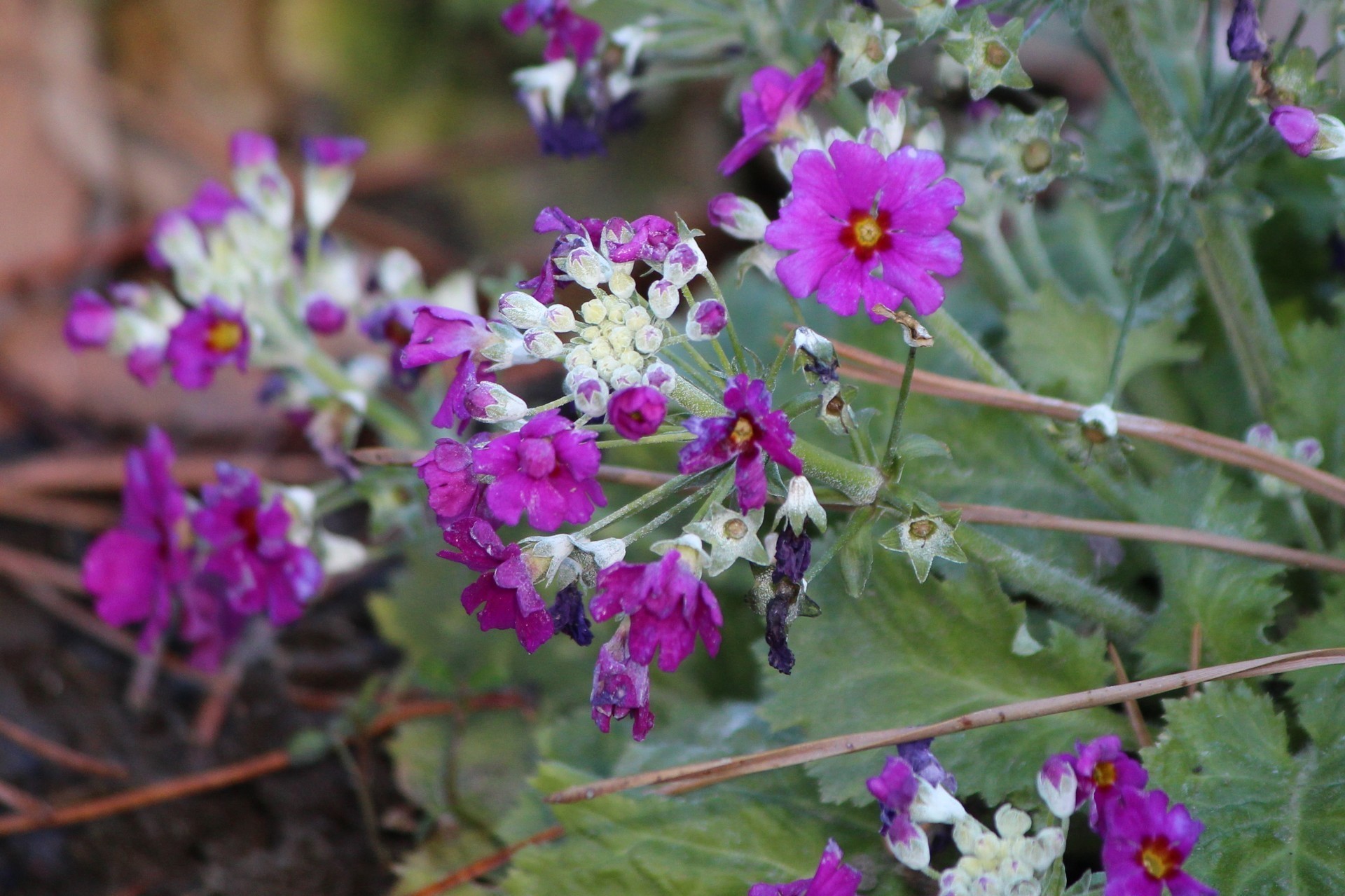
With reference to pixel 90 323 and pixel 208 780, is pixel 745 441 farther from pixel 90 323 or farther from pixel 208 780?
pixel 208 780

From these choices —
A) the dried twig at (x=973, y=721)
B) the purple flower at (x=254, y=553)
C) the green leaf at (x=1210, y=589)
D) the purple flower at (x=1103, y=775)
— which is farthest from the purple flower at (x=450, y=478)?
the green leaf at (x=1210, y=589)

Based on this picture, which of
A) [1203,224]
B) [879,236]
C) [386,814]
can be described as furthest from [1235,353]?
[386,814]

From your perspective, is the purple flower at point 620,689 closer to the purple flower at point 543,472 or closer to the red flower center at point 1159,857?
the purple flower at point 543,472

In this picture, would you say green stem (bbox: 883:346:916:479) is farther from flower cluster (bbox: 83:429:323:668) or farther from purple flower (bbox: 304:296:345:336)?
purple flower (bbox: 304:296:345:336)

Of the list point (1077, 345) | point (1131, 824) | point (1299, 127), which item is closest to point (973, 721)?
point (1131, 824)

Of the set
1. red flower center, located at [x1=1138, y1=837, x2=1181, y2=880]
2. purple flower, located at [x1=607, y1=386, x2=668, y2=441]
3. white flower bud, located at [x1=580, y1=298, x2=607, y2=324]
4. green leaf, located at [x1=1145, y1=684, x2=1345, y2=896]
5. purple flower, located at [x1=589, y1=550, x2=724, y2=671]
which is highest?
white flower bud, located at [x1=580, y1=298, x2=607, y2=324]

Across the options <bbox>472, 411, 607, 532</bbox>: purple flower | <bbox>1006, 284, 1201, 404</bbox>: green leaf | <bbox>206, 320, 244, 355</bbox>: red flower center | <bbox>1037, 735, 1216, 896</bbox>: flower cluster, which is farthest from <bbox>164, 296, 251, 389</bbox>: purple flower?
<bbox>1037, 735, 1216, 896</bbox>: flower cluster
